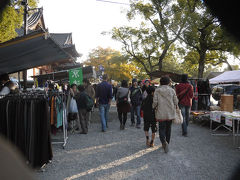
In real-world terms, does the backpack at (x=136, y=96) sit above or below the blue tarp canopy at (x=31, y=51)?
below

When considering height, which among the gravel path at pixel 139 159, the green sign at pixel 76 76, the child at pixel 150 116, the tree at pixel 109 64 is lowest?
the gravel path at pixel 139 159

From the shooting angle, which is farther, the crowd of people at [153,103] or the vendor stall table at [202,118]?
the vendor stall table at [202,118]

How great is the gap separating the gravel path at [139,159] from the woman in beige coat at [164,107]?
0.47m

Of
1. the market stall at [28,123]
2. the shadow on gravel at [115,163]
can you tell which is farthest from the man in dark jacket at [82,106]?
the market stall at [28,123]

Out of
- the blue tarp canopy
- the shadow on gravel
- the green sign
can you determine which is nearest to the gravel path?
the shadow on gravel

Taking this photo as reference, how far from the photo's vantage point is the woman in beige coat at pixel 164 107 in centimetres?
438

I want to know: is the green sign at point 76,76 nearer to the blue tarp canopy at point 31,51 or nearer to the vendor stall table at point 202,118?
the blue tarp canopy at point 31,51

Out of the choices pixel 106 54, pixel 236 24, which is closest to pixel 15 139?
pixel 236 24

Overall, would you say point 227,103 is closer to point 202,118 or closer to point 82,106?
point 202,118

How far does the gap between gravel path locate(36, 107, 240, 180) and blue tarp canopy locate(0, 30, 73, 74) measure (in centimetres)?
229

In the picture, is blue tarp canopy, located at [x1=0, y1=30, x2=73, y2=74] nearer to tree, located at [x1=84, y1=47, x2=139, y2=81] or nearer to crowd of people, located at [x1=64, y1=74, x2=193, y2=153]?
crowd of people, located at [x1=64, y1=74, x2=193, y2=153]

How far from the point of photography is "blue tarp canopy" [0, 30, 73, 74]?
3.27m

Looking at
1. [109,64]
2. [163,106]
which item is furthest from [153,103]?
[109,64]

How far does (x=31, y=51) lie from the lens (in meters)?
4.41
